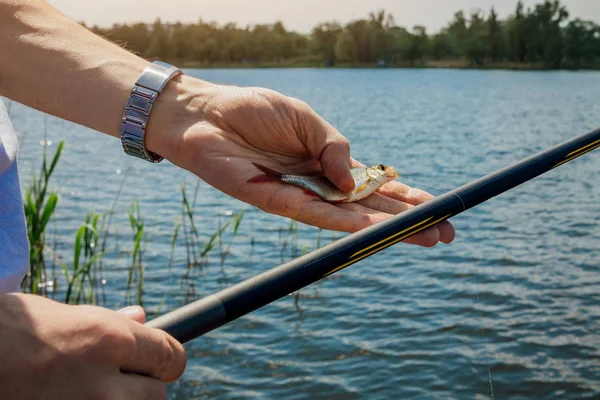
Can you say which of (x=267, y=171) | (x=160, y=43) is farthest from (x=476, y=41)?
(x=267, y=171)

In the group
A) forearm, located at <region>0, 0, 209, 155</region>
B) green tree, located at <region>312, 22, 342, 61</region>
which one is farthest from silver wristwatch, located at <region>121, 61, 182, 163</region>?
green tree, located at <region>312, 22, 342, 61</region>

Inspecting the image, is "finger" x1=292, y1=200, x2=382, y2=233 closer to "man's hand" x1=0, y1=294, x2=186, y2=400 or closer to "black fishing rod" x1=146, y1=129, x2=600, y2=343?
"black fishing rod" x1=146, y1=129, x2=600, y2=343

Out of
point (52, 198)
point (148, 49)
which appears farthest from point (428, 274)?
point (148, 49)

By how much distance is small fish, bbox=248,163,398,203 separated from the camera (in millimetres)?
2945

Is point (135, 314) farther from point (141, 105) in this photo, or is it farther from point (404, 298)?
point (404, 298)

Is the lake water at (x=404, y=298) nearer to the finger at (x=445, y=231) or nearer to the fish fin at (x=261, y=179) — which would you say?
the finger at (x=445, y=231)

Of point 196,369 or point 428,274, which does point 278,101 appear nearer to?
point 196,369

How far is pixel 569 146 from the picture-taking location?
3.01 m

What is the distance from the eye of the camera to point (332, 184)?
317 cm

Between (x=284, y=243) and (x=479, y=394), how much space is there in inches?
207

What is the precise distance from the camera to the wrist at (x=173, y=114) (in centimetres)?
271

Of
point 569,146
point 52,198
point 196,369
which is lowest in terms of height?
point 196,369

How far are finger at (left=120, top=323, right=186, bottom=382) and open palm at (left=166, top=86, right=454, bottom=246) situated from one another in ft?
4.33

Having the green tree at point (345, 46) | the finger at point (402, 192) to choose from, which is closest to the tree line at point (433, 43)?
the green tree at point (345, 46)
